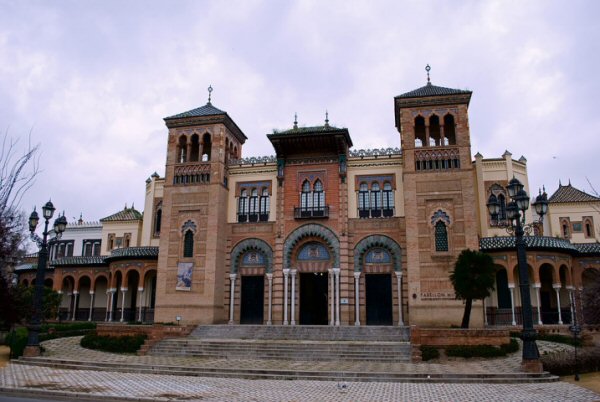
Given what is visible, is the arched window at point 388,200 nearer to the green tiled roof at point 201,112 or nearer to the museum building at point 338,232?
the museum building at point 338,232

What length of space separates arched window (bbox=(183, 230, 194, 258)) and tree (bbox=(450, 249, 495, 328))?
1391 centimetres

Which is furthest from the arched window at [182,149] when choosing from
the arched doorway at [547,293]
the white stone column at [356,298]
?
the arched doorway at [547,293]

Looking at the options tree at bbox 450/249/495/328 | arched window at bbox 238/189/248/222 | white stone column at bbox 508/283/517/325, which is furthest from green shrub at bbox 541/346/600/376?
arched window at bbox 238/189/248/222

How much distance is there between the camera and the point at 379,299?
25.7 meters

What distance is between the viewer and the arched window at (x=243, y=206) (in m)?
28.2

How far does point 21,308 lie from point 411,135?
19.6m

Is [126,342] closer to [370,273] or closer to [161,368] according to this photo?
[161,368]

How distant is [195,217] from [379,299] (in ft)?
35.3

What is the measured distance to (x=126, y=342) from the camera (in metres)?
20.3

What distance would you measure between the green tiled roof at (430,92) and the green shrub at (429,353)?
13.9 metres

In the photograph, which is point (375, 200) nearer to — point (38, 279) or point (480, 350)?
point (480, 350)

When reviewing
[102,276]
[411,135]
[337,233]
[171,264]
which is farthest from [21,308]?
[102,276]

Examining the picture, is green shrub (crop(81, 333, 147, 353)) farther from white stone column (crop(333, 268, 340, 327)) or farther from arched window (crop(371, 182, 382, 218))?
arched window (crop(371, 182, 382, 218))

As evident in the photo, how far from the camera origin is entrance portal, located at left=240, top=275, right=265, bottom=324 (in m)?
26.9
